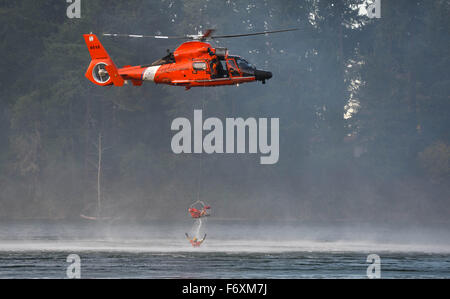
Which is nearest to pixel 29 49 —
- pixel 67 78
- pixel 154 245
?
pixel 67 78

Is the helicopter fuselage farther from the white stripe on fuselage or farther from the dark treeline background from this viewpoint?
A: the dark treeline background

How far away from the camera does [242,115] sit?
312ft

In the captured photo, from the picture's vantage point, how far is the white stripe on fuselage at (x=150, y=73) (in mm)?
45281

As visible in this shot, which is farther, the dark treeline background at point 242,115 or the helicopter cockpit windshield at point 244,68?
the dark treeline background at point 242,115

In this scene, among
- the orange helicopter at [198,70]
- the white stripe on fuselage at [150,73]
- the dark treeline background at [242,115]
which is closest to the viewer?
the orange helicopter at [198,70]

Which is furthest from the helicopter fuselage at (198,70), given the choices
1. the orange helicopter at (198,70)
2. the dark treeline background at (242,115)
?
the dark treeline background at (242,115)

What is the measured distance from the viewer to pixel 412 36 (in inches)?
3989

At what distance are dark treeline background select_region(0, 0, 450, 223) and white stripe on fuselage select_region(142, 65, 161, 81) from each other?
132ft

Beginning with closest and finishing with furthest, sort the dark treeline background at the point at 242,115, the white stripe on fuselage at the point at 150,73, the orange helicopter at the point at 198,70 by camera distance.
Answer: the orange helicopter at the point at 198,70
the white stripe on fuselage at the point at 150,73
the dark treeline background at the point at 242,115

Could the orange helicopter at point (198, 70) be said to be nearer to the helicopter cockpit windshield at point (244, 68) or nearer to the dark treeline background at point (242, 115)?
the helicopter cockpit windshield at point (244, 68)

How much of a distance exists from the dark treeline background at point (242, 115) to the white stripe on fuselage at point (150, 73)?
40238 mm

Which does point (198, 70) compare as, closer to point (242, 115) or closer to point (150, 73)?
point (150, 73)

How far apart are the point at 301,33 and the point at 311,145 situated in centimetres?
1238
